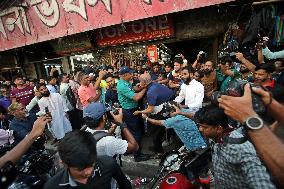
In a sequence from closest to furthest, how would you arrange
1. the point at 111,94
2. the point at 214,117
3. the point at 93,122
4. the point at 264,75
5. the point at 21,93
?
1. the point at 214,117
2. the point at 93,122
3. the point at 264,75
4. the point at 111,94
5. the point at 21,93

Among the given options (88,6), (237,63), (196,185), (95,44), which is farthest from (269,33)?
(95,44)

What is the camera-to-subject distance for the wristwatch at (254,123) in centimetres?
137

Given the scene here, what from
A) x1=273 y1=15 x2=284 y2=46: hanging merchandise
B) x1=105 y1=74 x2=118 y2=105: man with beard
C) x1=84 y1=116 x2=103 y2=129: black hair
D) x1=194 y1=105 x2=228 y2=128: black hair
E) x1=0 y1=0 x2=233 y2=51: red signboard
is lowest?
x1=105 y1=74 x2=118 y2=105: man with beard

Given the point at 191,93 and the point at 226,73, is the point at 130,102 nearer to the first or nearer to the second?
the point at 191,93

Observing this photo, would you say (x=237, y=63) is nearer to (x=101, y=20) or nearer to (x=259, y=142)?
(x=101, y=20)

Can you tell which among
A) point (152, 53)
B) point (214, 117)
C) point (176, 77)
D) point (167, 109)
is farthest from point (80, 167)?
point (152, 53)

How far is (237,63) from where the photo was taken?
260 inches

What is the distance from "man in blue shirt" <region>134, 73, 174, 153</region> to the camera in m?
4.83

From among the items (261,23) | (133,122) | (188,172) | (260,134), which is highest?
(261,23)

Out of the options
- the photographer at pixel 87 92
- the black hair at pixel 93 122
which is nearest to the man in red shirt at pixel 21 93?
the photographer at pixel 87 92

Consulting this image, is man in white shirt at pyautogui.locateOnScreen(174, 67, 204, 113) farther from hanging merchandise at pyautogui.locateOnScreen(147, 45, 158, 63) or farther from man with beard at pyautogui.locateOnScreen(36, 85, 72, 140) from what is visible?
hanging merchandise at pyautogui.locateOnScreen(147, 45, 158, 63)

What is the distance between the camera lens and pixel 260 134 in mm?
1377

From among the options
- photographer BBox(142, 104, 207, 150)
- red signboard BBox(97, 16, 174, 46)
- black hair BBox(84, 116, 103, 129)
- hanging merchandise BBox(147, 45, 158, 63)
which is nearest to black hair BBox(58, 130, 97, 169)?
black hair BBox(84, 116, 103, 129)

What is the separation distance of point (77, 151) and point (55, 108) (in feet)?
15.1
